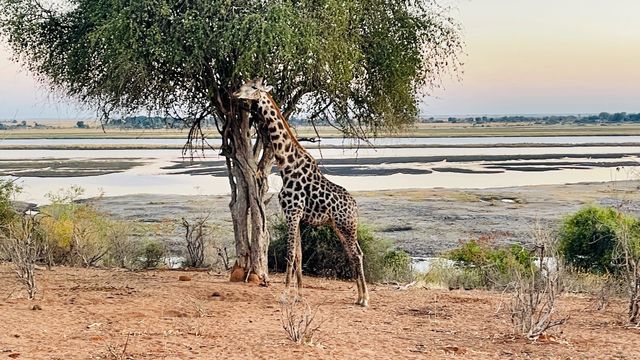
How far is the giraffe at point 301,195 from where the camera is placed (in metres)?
12.8

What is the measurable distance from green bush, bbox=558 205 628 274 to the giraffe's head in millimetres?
10330

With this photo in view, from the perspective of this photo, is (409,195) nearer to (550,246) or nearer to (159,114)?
(159,114)

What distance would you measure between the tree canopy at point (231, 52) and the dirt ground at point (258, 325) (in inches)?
138

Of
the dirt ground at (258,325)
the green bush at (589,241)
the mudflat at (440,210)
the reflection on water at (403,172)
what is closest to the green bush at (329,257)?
the dirt ground at (258,325)

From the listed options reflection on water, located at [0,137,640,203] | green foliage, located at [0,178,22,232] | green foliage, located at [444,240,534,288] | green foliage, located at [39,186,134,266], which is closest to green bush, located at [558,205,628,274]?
green foliage, located at [444,240,534,288]

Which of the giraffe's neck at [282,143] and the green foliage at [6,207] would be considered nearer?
the giraffe's neck at [282,143]

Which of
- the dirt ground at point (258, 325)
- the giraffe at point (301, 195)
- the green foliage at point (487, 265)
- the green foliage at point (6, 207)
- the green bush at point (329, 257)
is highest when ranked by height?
the giraffe at point (301, 195)

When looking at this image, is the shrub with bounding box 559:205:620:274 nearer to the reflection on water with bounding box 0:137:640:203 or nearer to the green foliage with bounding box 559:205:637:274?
the green foliage with bounding box 559:205:637:274

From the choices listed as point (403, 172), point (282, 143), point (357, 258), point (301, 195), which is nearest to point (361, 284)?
point (357, 258)

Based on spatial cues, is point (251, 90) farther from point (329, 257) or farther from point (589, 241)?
point (589, 241)

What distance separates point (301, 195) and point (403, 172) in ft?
121

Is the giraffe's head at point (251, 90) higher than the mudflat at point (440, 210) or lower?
higher

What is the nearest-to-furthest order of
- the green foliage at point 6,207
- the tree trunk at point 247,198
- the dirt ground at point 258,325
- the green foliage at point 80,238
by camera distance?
the dirt ground at point 258,325
the tree trunk at point 247,198
the green foliage at point 80,238
the green foliage at point 6,207

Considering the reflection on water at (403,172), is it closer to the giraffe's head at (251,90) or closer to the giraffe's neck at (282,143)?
the giraffe's neck at (282,143)
